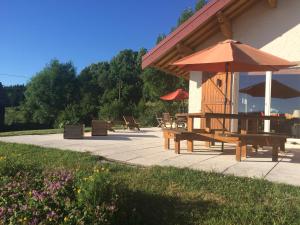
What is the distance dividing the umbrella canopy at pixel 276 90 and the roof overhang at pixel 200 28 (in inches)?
66.7

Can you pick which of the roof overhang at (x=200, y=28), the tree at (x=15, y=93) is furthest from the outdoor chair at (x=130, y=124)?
the tree at (x=15, y=93)

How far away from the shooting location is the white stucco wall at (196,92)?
35.4 feet

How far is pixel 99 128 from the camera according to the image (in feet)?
Answer: 39.4

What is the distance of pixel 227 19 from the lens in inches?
392

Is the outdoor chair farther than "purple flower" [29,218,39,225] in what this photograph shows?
Yes

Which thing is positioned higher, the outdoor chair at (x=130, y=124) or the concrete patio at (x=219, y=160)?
the outdoor chair at (x=130, y=124)

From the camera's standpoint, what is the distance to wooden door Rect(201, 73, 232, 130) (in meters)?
10.4

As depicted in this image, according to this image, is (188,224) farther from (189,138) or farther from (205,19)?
(205,19)

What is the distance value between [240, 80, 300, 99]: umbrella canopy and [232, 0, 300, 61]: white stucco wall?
32.2 inches

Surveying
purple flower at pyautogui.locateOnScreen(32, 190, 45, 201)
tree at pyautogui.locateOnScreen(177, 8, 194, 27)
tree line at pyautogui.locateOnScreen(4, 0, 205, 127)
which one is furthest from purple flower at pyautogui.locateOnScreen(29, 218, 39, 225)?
tree line at pyautogui.locateOnScreen(4, 0, 205, 127)

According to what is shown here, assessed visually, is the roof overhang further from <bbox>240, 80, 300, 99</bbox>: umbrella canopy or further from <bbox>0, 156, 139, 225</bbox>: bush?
<bbox>0, 156, 139, 225</bbox>: bush

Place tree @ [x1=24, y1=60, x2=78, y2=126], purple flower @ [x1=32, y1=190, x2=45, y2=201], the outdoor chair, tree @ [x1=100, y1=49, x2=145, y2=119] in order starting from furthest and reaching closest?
tree @ [x1=24, y1=60, x2=78, y2=126], tree @ [x1=100, y1=49, x2=145, y2=119], the outdoor chair, purple flower @ [x1=32, y1=190, x2=45, y2=201]

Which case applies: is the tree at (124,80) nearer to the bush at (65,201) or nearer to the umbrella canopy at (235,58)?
the umbrella canopy at (235,58)

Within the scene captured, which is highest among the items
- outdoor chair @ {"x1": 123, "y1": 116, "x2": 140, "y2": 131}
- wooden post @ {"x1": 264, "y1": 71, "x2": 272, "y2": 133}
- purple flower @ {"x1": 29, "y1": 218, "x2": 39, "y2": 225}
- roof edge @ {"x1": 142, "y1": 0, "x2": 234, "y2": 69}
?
roof edge @ {"x1": 142, "y1": 0, "x2": 234, "y2": 69}
